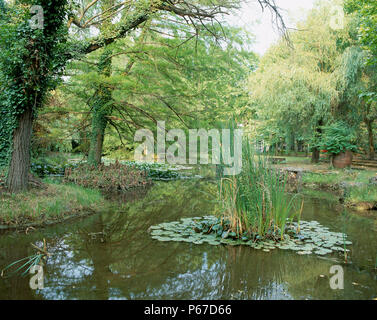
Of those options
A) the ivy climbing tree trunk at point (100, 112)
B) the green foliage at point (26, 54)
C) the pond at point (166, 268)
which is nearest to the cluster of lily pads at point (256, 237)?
the pond at point (166, 268)

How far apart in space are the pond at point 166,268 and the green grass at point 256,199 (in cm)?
38

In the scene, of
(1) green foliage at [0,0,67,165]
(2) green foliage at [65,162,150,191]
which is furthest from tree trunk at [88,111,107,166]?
(1) green foliage at [0,0,67,165]

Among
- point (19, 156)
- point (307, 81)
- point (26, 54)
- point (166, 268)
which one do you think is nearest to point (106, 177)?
point (19, 156)

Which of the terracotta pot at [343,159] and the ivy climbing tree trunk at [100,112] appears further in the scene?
the terracotta pot at [343,159]

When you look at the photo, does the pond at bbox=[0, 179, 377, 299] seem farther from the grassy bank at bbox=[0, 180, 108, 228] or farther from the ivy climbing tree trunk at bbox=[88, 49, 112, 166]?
the ivy climbing tree trunk at bbox=[88, 49, 112, 166]

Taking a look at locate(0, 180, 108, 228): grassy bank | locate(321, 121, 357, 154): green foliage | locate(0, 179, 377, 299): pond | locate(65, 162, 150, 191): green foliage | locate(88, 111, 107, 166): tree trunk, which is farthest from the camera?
locate(321, 121, 357, 154): green foliage

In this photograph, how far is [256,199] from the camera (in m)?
3.81

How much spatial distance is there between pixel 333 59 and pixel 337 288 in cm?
1264

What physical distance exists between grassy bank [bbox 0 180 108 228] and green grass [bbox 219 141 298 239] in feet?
9.44

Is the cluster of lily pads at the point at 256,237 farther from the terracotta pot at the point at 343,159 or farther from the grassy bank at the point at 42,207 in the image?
the terracotta pot at the point at 343,159

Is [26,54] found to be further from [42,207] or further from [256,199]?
[256,199]

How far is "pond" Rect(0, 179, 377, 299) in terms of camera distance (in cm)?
254

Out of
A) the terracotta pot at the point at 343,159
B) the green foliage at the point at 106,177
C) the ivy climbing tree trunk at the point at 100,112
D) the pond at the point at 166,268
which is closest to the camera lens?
the pond at the point at 166,268

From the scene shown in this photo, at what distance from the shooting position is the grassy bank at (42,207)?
4.47 meters
